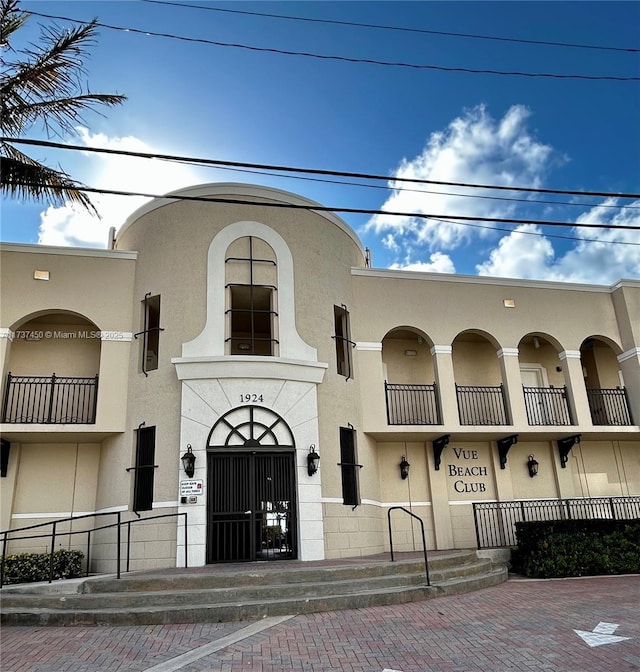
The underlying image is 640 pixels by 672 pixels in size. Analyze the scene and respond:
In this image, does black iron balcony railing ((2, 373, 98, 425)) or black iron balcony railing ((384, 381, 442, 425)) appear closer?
black iron balcony railing ((2, 373, 98, 425))

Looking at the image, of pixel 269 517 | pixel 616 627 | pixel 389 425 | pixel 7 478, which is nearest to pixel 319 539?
pixel 269 517

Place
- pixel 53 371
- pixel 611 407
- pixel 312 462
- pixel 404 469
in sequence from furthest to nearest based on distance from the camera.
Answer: pixel 611 407 → pixel 404 469 → pixel 53 371 → pixel 312 462

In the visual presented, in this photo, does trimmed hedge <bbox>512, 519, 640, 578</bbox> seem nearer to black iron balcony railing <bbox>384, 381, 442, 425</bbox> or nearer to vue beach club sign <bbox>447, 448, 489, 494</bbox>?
vue beach club sign <bbox>447, 448, 489, 494</bbox>

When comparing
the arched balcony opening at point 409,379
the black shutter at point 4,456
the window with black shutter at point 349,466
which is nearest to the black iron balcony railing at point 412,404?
the arched balcony opening at point 409,379

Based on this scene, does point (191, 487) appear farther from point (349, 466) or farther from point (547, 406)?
point (547, 406)

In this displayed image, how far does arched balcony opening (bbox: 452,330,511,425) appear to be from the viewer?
16.1 meters

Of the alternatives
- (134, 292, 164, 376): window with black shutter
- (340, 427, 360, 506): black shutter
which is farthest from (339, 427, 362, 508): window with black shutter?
(134, 292, 164, 376): window with black shutter

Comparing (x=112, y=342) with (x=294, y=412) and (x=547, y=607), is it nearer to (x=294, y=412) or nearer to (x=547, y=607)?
(x=294, y=412)

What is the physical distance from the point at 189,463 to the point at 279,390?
2480 millimetres

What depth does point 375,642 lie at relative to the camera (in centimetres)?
709

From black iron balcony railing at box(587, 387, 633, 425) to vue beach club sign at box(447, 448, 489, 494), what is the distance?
3920 mm

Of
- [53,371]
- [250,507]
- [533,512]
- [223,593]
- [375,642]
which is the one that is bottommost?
[375,642]

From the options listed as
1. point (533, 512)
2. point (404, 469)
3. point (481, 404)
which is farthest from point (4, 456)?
point (533, 512)

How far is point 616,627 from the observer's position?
25.1 feet
